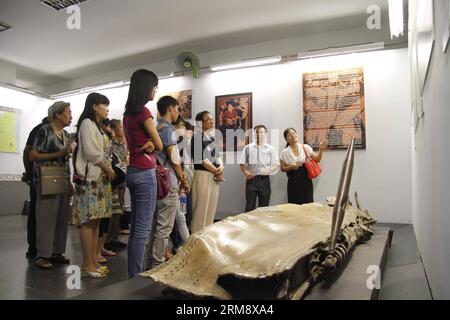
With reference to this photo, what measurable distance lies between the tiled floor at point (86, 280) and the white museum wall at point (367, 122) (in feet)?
4.41

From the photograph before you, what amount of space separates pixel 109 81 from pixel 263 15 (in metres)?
3.75

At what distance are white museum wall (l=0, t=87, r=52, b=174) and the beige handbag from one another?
17.9 feet

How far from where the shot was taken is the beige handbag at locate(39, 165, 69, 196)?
2619 mm

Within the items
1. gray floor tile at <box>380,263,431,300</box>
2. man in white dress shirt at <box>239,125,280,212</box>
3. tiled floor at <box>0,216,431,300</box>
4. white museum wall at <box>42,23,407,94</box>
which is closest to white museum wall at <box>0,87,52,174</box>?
white museum wall at <box>42,23,407,94</box>

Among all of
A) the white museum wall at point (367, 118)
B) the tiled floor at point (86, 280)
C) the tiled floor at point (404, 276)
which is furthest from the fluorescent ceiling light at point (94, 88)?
the tiled floor at point (404, 276)

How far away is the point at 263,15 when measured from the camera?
4773mm

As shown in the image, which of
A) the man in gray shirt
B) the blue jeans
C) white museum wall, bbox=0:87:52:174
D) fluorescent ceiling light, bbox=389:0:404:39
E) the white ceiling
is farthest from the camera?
white museum wall, bbox=0:87:52:174

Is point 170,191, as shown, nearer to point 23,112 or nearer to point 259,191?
point 259,191

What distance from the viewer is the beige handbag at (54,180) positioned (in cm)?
262

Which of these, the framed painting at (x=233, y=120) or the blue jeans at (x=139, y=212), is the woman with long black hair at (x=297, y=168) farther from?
the blue jeans at (x=139, y=212)

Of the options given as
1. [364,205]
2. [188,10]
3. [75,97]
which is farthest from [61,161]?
[75,97]

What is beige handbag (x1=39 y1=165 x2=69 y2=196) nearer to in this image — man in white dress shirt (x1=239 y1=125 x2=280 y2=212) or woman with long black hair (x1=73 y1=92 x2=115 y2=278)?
woman with long black hair (x1=73 y1=92 x2=115 y2=278)
